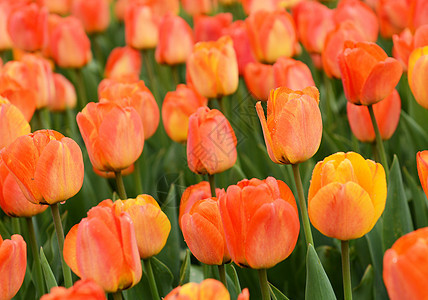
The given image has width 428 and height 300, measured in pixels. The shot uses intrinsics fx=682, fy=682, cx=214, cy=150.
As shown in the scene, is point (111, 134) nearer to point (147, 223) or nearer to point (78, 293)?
point (147, 223)

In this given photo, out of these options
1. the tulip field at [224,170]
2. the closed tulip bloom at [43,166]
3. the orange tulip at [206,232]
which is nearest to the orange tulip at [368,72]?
the tulip field at [224,170]

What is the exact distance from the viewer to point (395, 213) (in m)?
1.49

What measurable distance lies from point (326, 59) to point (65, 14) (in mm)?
2260

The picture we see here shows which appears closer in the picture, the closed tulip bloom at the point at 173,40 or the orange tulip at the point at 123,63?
the closed tulip bloom at the point at 173,40

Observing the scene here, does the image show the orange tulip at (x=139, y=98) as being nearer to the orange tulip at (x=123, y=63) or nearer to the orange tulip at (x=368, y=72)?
the orange tulip at (x=368, y=72)

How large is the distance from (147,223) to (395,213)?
22.9 inches

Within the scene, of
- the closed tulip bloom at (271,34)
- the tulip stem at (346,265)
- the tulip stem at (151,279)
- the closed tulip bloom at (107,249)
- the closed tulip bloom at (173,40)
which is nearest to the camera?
the closed tulip bloom at (107,249)

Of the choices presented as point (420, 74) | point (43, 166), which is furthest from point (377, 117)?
point (43, 166)

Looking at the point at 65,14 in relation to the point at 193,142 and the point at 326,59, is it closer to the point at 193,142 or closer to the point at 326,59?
the point at 326,59

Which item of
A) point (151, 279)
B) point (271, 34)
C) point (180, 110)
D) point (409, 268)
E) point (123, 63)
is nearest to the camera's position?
point (409, 268)

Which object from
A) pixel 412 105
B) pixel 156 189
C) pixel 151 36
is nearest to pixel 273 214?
pixel 156 189

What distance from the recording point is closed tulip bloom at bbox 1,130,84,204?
1247 mm

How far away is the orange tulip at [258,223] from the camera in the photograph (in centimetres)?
106

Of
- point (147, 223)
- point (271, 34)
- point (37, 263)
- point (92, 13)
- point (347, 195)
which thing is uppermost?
point (347, 195)
